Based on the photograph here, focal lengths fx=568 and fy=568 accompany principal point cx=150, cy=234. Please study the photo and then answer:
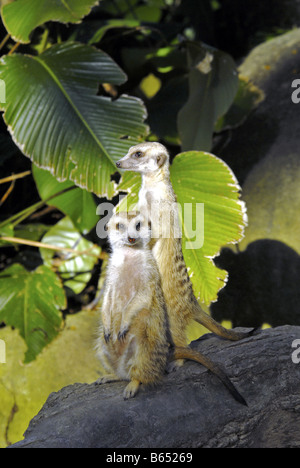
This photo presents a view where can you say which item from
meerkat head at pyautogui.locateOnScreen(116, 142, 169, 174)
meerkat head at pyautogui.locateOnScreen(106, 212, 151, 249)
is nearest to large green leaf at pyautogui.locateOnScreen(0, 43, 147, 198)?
meerkat head at pyautogui.locateOnScreen(116, 142, 169, 174)

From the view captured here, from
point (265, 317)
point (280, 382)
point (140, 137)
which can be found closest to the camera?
point (280, 382)

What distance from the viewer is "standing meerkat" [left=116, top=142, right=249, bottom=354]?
144 centimetres

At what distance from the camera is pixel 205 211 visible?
1.83 metres

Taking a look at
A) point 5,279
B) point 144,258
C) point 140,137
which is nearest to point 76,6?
point 140,137

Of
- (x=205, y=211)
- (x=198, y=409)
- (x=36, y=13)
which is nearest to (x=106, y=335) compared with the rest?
(x=198, y=409)

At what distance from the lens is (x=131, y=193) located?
1.65 meters

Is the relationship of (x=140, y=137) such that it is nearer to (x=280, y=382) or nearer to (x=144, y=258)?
(x=144, y=258)

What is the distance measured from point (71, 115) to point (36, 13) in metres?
0.51

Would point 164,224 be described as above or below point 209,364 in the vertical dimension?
above

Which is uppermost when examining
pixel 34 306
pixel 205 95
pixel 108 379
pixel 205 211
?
pixel 205 95

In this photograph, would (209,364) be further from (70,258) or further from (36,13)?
(36,13)

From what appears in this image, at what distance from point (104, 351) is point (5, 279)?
1.07 meters

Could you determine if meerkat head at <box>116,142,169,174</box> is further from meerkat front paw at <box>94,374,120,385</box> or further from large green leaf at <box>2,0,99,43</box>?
large green leaf at <box>2,0,99,43</box>

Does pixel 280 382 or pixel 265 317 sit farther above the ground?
pixel 280 382
